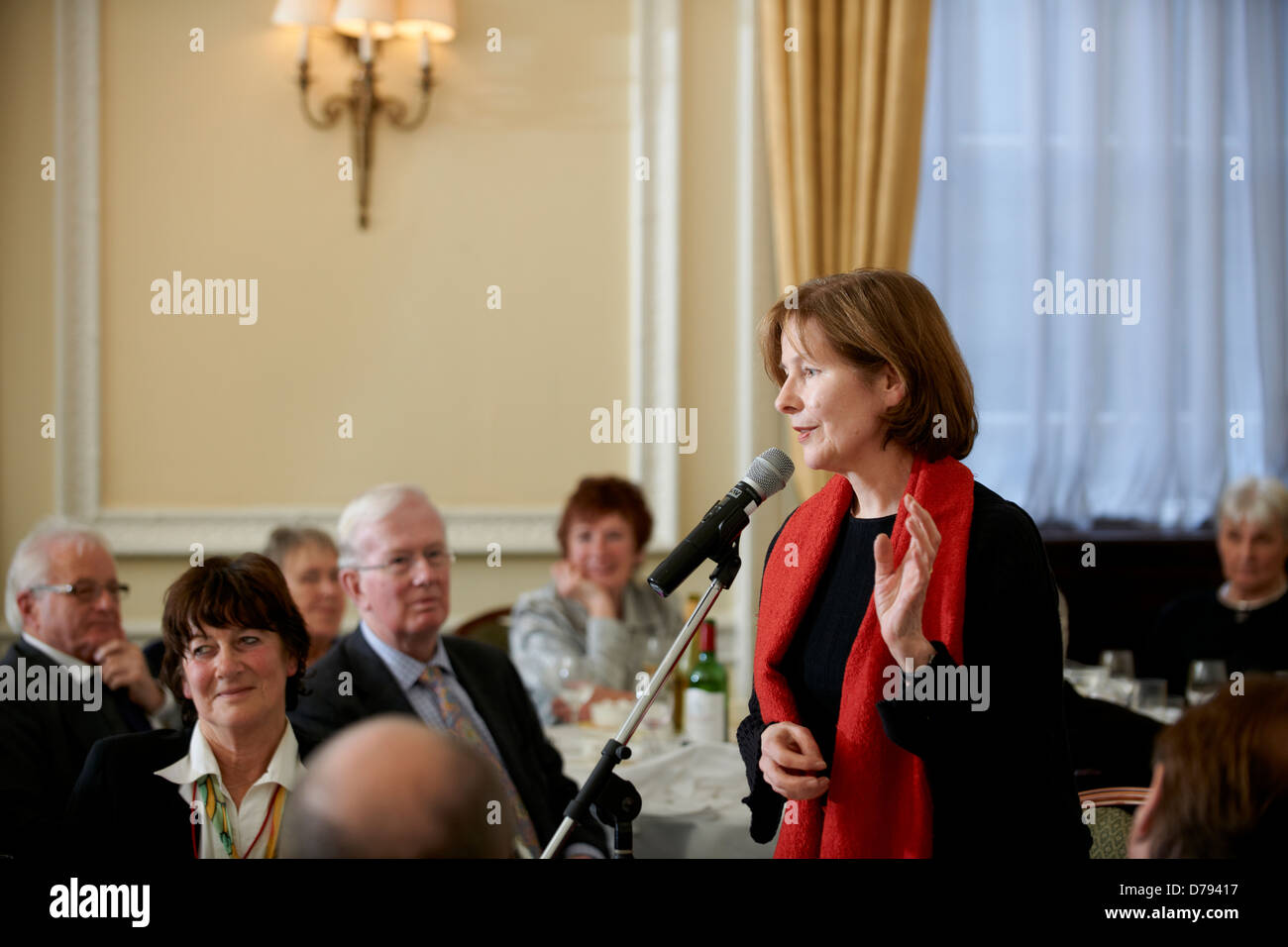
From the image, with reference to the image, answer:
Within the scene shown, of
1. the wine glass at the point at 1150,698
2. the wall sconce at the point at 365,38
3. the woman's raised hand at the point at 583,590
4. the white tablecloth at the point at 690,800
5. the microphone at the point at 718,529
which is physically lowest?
the white tablecloth at the point at 690,800

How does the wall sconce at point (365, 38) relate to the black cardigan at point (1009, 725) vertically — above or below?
above

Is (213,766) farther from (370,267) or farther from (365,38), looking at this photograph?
(365,38)

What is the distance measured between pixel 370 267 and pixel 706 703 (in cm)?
222

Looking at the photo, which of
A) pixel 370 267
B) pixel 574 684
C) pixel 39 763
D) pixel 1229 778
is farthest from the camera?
pixel 370 267

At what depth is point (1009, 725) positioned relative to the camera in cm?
148

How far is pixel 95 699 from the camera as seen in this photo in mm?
2307

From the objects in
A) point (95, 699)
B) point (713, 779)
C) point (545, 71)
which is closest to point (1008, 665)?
point (713, 779)

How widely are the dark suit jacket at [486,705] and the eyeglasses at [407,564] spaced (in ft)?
0.44

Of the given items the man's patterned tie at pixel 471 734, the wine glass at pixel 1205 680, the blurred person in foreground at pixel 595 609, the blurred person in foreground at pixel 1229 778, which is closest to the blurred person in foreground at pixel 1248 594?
the wine glass at pixel 1205 680

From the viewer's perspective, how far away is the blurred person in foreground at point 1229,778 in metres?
1.17

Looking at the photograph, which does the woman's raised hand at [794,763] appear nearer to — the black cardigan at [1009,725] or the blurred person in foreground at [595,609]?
the black cardigan at [1009,725]

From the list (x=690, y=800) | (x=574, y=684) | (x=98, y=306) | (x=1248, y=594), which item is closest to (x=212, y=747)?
(x=690, y=800)

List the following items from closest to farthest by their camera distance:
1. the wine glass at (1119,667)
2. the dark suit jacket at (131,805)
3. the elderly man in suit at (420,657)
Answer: the dark suit jacket at (131,805), the elderly man in suit at (420,657), the wine glass at (1119,667)
